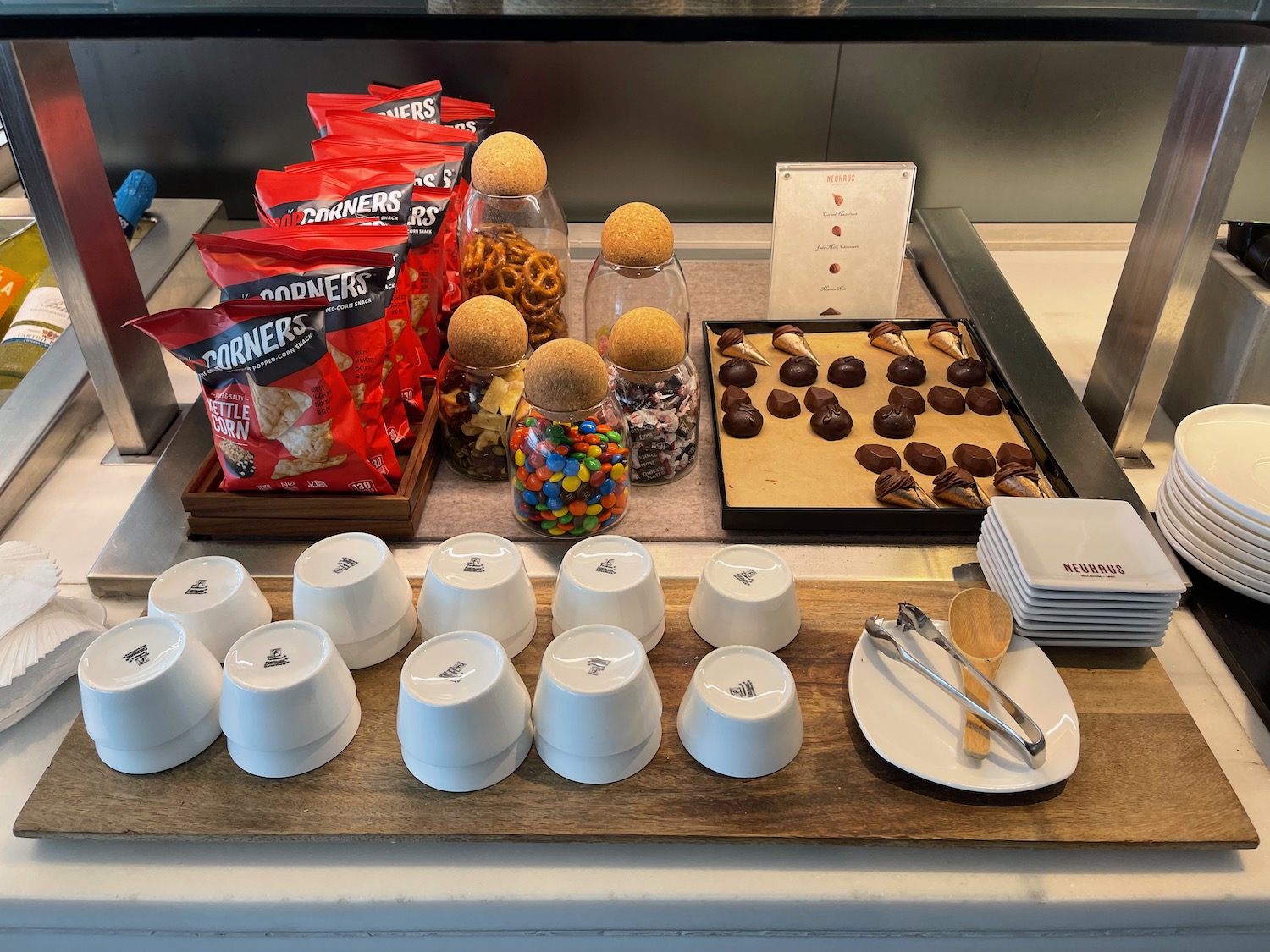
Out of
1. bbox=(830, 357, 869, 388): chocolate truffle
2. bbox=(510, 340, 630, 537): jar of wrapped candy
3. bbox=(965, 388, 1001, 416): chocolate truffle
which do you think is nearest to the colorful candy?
bbox=(510, 340, 630, 537): jar of wrapped candy

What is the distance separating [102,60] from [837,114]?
115cm

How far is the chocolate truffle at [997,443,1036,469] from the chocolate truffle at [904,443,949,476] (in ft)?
0.20

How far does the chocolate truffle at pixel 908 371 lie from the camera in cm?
115

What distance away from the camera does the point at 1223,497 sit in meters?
0.86

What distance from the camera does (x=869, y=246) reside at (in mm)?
1222

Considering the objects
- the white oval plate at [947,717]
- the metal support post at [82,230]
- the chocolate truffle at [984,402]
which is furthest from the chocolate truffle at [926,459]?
the metal support post at [82,230]

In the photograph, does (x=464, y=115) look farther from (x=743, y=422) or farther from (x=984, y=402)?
(x=984, y=402)

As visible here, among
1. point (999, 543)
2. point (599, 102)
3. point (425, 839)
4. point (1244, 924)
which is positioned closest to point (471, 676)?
point (425, 839)

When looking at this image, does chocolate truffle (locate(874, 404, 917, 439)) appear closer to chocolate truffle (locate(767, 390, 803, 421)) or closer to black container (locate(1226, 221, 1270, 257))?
chocolate truffle (locate(767, 390, 803, 421))

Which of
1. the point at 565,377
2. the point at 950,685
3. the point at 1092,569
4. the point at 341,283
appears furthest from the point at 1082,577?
the point at 341,283

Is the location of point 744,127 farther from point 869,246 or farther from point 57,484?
point 57,484

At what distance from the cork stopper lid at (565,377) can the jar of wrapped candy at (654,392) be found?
0.25 ft

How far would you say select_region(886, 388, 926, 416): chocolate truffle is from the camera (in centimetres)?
112

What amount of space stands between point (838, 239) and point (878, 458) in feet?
1.13
